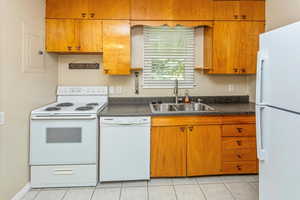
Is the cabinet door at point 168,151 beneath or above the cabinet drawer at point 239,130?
beneath

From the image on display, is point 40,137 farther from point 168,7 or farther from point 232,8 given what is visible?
point 232,8

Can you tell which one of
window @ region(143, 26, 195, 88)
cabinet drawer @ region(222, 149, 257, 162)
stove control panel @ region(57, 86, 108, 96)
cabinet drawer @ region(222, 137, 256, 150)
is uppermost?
window @ region(143, 26, 195, 88)

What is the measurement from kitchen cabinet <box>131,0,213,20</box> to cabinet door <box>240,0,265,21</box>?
0.45 metres

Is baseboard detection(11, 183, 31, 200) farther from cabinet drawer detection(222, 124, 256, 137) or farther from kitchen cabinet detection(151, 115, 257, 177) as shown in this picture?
cabinet drawer detection(222, 124, 256, 137)

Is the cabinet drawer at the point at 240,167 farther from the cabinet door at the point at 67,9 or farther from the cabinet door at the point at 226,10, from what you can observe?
the cabinet door at the point at 67,9

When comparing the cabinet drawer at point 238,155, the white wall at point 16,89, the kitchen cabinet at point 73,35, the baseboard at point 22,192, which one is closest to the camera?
the white wall at point 16,89

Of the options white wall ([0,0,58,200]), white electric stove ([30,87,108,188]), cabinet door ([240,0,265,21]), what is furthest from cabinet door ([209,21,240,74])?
white wall ([0,0,58,200])

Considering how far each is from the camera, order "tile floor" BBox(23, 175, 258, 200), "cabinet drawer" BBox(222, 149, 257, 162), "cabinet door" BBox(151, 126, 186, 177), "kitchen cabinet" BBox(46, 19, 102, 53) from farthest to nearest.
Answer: "kitchen cabinet" BBox(46, 19, 102, 53) → "cabinet drawer" BBox(222, 149, 257, 162) → "cabinet door" BBox(151, 126, 186, 177) → "tile floor" BBox(23, 175, 258, 200)

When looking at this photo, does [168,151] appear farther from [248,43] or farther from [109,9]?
[109,9]

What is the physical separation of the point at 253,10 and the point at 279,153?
2206mm

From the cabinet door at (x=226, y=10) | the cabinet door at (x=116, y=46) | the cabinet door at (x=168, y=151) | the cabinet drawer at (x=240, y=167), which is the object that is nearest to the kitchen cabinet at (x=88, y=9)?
the cabinet door at (x=116, y=46)

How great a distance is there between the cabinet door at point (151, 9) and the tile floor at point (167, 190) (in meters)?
2.14

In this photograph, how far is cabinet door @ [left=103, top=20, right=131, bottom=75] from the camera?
279cm

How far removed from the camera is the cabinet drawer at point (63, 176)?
7.84 feet
